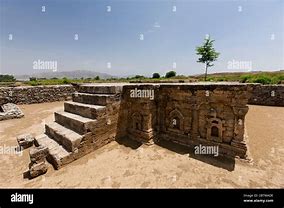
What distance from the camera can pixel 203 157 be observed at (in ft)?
18.1

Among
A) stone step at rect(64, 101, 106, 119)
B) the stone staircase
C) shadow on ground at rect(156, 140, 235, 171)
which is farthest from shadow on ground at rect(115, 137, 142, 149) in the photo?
stone step at rect(64, 101, 106, 119)

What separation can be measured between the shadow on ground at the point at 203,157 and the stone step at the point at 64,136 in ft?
10.9

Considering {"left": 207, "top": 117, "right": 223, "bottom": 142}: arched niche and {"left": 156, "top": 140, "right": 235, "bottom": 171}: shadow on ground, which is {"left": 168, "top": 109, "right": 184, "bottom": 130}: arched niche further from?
{"left": 207, "top": 117, "right": 223, "bottom": 142}: arched niche

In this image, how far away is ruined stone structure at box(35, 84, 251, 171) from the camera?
208 inches

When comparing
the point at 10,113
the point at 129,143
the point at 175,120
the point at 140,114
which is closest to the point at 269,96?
the point at 175,120

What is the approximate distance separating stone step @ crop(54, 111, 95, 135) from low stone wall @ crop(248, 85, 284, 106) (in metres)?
17.4

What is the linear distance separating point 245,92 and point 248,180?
2.64 meters

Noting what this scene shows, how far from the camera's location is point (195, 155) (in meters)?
5.68

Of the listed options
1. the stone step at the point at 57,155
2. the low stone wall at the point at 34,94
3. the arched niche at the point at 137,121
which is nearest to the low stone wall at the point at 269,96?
the arched niche at the point at 137,121

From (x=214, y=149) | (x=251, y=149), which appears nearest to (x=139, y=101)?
(x=214, y=149)

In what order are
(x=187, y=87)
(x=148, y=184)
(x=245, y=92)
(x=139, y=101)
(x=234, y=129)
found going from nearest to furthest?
(x=148, y=184)
(x=245, y=92)
(x=234, y=129)
(x=187, y=87)
(x=139, y=101)

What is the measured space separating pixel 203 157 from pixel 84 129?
4484mm
